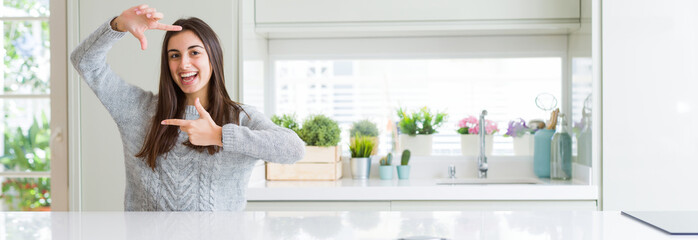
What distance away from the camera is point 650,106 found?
2.34 metres

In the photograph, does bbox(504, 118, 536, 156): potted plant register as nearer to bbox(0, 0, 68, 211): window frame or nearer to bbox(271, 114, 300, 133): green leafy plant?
bbox(271, 114, 300, 133): green leafy plant

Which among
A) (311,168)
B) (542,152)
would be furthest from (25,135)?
(542,152)

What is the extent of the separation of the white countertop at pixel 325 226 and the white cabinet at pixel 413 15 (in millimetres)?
1349

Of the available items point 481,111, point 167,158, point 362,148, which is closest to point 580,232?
point 167,158

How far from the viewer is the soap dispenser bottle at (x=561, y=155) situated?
2631 mm

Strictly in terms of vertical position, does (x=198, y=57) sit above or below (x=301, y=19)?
below

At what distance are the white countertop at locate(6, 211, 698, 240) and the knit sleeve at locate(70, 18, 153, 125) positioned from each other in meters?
0.37

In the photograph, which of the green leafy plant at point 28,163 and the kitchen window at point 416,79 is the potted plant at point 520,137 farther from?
the green leafy plant at point 28,163

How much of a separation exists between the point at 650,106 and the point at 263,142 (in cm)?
157

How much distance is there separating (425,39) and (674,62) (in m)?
1.08

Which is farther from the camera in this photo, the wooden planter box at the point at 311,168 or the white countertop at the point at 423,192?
the wooden planter box at the point at 311,168

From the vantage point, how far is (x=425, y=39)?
2.99 meters

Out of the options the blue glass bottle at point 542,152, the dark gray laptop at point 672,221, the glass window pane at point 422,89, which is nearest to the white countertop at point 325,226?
the dark gray laptop at point 672,221

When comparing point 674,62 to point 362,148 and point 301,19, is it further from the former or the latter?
point 301,19
